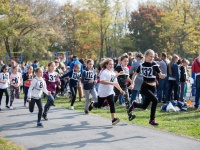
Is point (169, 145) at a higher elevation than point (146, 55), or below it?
below

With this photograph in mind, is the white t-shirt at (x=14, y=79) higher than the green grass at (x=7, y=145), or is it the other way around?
the white t-shirt at (x=14, y=79)

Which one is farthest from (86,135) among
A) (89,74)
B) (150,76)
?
(89,74)

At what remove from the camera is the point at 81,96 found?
1609cm

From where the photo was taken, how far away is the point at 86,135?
26.9 ft

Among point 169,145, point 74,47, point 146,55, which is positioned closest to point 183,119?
point 146,55

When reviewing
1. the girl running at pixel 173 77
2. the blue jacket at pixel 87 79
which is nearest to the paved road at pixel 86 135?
the blue jacket at pixel 87 79

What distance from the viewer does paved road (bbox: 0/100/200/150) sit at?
709 centimetres

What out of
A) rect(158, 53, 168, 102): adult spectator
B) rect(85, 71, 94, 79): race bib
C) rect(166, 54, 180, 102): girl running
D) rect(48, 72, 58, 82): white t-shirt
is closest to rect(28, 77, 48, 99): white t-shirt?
rect(48, 72, 58, 82): white t-shirt

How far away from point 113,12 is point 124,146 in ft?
118

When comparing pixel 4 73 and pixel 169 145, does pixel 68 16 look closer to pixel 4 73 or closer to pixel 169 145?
pixel 4 73

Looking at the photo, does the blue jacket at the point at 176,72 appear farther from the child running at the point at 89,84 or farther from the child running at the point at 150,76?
the child running at the point at 150,76

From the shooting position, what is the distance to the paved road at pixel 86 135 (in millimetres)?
7086

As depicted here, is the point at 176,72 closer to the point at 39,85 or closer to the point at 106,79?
the point at 106,79

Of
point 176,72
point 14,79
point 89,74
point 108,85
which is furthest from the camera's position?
point 14,79
